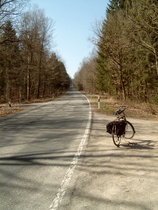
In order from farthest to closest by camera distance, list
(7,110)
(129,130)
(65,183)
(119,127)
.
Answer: (7,110), (129,130), (119,127), (65,183)

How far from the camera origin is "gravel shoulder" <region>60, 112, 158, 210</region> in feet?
9.57

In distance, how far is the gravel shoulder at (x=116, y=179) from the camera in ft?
9.57

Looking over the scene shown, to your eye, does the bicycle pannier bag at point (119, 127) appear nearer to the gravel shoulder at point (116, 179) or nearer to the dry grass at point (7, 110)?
the gravel shoulder at point (116, 179)

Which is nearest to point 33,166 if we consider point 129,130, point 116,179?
point 116,179

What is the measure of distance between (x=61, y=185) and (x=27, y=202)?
70 centimetres

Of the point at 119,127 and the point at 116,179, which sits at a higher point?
the point at 119,127

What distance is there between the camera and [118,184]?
348cm

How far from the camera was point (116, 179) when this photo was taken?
3.67m

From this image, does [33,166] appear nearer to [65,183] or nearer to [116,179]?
[65,183]

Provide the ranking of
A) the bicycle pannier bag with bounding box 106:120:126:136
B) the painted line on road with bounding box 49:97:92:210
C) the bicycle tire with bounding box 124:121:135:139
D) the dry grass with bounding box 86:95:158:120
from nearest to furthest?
the painted line on road with bounding box 49:97:92:210, the bicycle pannier bag with bounding box 106:120:126:136, the bicycle tire with bounding box 124:121:135:139, the dry grass with bounding box 86:95:158:120

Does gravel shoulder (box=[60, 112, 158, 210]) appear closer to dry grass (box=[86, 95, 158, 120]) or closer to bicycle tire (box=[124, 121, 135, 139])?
bicycle tire (box=[124, 121, 135, 139])

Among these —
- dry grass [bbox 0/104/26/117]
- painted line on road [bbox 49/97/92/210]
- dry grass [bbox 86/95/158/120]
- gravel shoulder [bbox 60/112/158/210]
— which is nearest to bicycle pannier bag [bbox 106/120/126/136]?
gravel shoulder [bbox 60/112/158/210]

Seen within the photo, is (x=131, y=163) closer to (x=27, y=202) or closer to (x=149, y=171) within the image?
(x=149, y=171)

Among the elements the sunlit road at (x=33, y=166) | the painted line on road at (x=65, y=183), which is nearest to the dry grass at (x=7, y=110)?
the sunlit road at (x=33, y=166)
